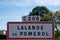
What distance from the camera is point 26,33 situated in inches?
305

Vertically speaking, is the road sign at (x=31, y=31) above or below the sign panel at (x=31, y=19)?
below

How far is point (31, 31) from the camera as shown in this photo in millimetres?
7723

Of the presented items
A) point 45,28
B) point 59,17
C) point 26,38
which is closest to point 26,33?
point 26,38

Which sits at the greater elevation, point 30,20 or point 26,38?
point 30,20

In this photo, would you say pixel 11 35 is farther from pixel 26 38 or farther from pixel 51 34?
pixel 51 34

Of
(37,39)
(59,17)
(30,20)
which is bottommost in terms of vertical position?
(59,17)

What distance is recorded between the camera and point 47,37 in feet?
25.4

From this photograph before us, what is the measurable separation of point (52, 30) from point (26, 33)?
32.8 inches

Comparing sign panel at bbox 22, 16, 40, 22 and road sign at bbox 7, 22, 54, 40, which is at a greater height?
sign panel at bbox 22, 16, 40, 22

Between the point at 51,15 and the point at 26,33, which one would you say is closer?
the point at 26,33

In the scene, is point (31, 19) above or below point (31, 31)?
above

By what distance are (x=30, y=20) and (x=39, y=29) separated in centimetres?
41

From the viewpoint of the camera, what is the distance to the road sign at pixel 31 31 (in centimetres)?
773

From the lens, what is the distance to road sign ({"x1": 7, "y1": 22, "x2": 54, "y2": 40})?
7.73 metres
